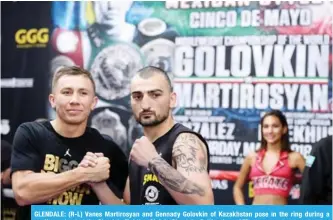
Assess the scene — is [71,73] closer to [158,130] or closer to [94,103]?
[94,103]

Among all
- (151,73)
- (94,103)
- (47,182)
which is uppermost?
(151,73)

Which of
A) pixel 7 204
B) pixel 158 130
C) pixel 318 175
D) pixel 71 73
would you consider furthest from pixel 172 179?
pixel 7 204

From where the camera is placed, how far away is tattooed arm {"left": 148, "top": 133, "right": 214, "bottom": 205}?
212 centimetres

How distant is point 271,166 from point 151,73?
0.71 m

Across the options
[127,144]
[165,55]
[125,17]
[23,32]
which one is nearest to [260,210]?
[127,144]

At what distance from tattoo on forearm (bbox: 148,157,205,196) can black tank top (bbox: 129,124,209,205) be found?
0.07ft

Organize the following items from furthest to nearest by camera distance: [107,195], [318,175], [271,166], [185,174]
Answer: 1. [271,166]
2. [318,175]
3. [107,195]
4. [185,174]

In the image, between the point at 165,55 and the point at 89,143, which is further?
the point at 165,55

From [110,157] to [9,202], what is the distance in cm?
51

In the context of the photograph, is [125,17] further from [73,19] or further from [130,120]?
[130,120]

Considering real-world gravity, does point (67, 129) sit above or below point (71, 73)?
below

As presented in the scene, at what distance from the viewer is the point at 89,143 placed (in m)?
2.26

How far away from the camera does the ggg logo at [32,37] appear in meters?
2.48

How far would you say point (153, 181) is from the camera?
217cm
